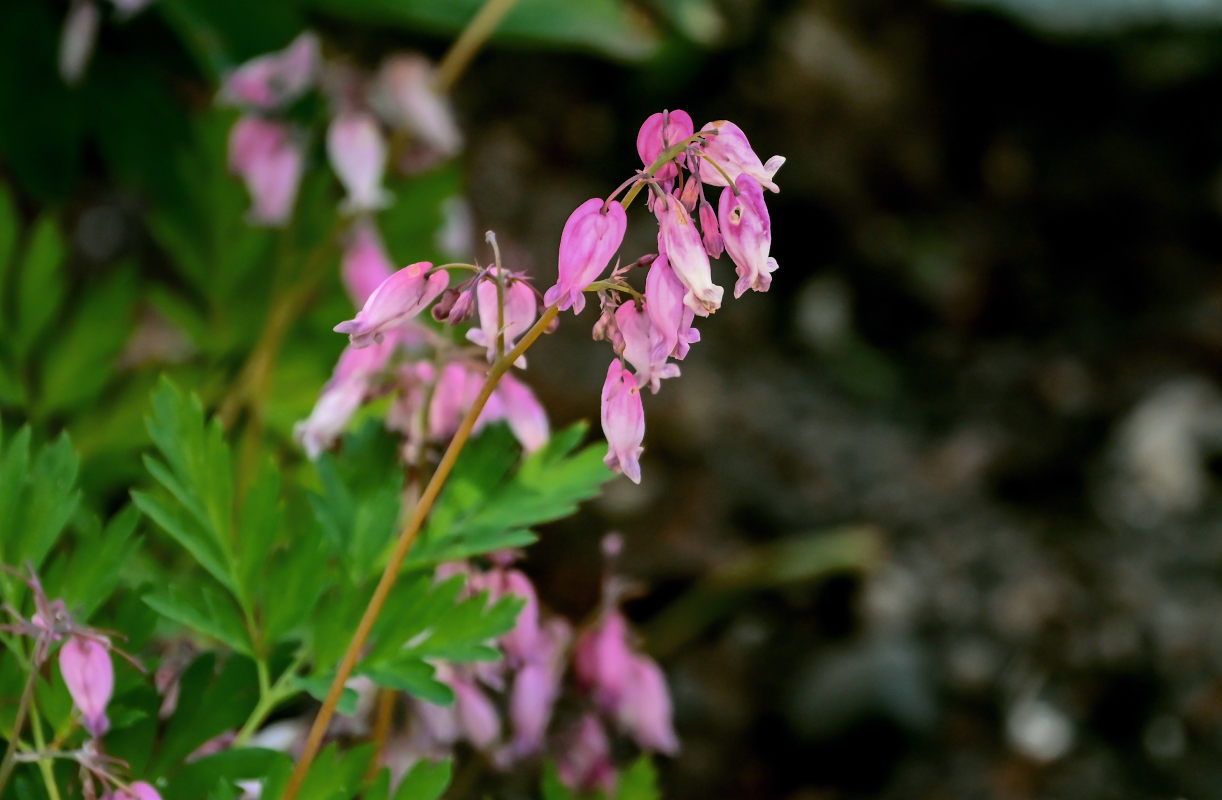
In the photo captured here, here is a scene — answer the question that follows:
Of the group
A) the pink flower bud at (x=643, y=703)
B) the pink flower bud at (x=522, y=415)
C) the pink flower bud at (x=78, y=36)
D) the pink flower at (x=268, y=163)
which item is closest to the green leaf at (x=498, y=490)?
the pink flower bud at (x=522, y=415)

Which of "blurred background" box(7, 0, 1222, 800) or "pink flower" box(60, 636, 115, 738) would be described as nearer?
"pink flower" box(60, 636, 115, 738)

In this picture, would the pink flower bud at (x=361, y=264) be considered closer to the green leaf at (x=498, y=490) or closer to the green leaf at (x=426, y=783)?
the green leaf at (x=498, y=490)

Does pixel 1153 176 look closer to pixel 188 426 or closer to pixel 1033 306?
pixel 1033 306

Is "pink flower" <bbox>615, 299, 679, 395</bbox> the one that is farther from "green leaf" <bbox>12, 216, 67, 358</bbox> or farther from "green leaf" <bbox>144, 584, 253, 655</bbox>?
"green leaf" <bbox>12, 216, 67, 358</bbox>

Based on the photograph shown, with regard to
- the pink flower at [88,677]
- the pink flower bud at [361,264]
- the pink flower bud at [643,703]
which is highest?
the pink flower bud at [361,264]

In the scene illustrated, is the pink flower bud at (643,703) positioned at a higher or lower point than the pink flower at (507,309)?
lower

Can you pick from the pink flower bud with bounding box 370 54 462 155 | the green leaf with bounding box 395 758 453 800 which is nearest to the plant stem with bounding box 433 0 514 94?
the pink flower bud with bounding box 370 54 462 155

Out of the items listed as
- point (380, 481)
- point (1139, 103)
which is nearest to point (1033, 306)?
point (1139, 103)
